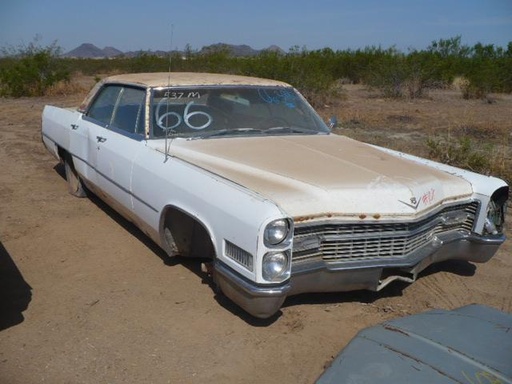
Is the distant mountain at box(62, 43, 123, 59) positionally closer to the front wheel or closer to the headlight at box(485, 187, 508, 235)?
the front wheel

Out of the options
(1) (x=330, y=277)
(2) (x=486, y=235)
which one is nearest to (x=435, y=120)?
(2) (x=486, y=235)

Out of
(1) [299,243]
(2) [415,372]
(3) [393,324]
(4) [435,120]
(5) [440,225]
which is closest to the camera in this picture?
(2) [415,372]

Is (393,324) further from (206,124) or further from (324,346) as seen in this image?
(206,124)

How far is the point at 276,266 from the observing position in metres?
2.83

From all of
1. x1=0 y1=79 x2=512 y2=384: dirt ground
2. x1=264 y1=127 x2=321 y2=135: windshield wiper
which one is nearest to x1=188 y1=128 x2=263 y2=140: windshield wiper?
x1=264 y1=127 x2=321 y2=135: windshield wiper

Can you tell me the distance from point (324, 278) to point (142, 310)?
1.19 metres

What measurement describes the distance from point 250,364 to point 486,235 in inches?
79.8

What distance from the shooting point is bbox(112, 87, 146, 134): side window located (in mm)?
4223

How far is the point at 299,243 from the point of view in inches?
116

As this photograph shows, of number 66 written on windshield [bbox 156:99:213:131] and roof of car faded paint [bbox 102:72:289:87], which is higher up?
roof of car faded paint [bbox 102:72:289:87]

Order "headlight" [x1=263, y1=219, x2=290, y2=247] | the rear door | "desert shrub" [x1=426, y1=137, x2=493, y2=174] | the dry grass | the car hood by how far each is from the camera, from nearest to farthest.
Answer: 1. "headlight" [x1=263, y1=219, x2=290, y2=247]
2. the car hood
3. the rear door
4. "desert shrub" [x1=426, y1=137, x2=493, y2=174]
5. the dry grass

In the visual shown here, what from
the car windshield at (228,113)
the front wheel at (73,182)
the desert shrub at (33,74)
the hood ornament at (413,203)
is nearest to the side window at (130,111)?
the car windshield at (228,113)

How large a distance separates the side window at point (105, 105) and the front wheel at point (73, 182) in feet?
2.28

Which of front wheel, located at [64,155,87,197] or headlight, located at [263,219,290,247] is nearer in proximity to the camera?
headlight, located at [263,219,290,247]
